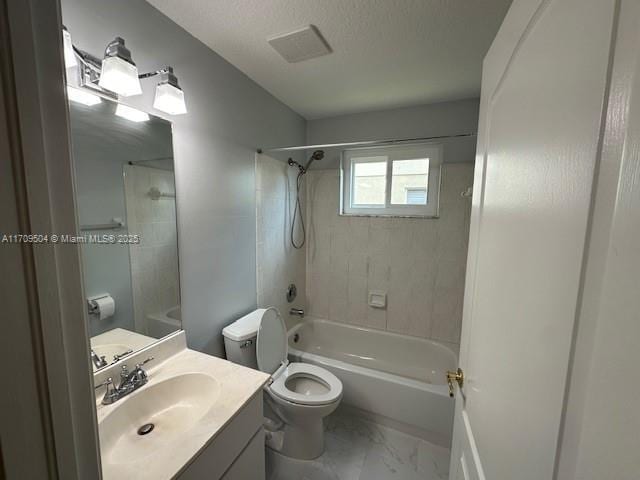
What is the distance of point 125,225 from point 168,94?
59 cm

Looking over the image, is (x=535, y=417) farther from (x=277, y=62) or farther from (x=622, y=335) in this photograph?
(x=277, y=62)

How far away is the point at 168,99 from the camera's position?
44.3 inches

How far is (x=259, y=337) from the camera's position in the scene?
1.64m

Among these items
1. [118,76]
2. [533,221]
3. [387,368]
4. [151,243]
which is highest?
[118,76]

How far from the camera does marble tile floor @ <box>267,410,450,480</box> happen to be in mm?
1589

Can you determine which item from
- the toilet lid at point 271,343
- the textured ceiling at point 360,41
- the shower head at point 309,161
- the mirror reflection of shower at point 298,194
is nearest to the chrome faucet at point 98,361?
the toilet lid at point 271,343

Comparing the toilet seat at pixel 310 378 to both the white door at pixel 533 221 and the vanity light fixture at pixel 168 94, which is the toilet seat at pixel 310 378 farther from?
the vanity light fixture at pixel 168 94

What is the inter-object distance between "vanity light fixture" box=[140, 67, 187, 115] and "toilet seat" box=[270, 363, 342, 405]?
1625 millimetres

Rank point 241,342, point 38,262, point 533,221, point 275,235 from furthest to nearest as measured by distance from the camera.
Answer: point 275,235
point 241,342
point 533,221
point 38,262

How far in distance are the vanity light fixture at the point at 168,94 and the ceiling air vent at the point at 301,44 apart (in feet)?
1.88

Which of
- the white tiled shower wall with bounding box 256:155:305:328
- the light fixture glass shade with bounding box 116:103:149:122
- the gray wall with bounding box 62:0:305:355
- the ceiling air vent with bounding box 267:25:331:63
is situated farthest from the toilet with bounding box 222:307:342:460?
the ceiling air vent with bounding box 267:25:331:63

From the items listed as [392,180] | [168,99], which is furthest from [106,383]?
[392,180]

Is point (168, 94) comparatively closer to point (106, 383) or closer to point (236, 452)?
point (106, 383)

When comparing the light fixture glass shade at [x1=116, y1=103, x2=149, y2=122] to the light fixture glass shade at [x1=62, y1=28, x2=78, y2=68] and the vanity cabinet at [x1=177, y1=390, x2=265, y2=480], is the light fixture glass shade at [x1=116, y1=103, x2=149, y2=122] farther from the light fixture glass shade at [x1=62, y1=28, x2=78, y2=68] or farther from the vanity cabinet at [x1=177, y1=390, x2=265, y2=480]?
the vanity cabinet at [x1=177, y1=390, x2=265, y2=480]
